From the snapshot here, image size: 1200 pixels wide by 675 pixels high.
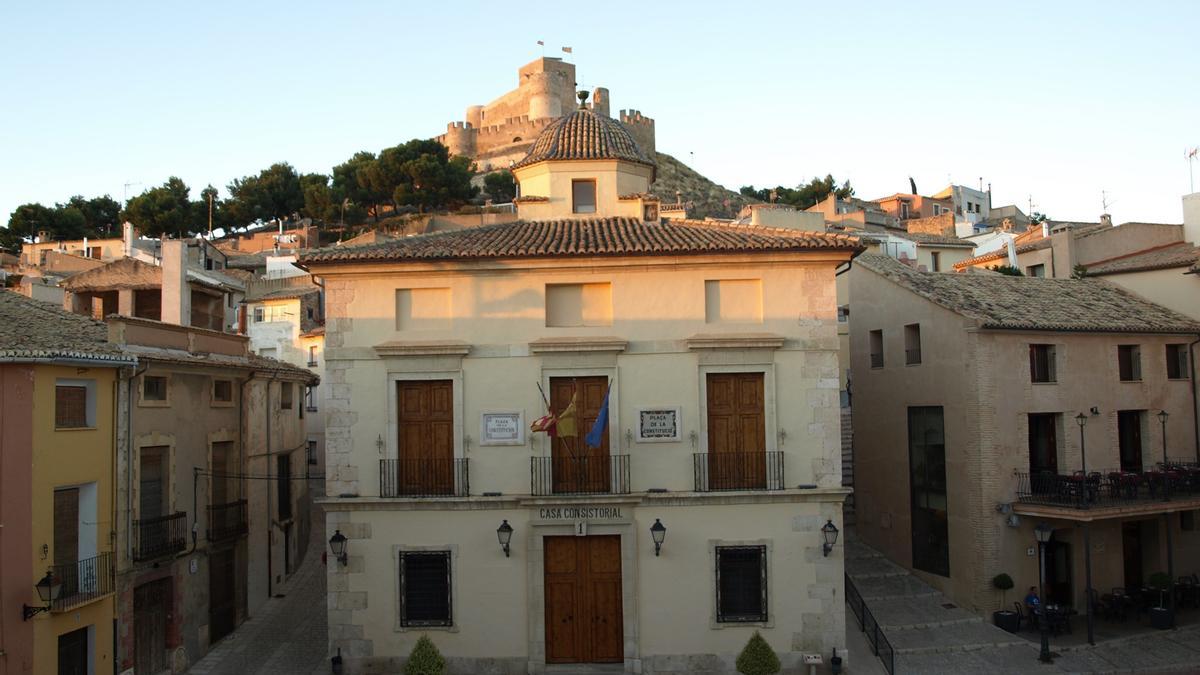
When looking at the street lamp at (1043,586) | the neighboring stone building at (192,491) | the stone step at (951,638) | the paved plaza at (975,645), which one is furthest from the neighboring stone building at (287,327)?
the street lamp at (1043,586)

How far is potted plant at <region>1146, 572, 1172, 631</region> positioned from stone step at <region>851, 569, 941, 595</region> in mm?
4754

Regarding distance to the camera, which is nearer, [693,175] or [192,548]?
[192,548]

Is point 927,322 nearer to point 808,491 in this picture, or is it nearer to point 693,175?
point 808,491

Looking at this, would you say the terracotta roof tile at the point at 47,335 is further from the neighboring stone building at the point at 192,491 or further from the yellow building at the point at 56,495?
the neighboring stone building at the point at 192,491

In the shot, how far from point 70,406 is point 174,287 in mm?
6907

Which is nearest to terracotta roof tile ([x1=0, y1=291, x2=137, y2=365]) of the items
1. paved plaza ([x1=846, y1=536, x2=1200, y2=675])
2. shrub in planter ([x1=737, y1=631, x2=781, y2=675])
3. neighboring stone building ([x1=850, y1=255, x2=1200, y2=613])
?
shrub in planter ([x1=737, y1=631, x2=781, y2=675])

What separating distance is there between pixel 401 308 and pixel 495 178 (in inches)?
2660

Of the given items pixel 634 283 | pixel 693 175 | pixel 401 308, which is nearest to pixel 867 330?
pixel 634 283

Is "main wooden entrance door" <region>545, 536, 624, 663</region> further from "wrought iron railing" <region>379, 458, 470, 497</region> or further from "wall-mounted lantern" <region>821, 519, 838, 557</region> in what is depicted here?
"wall-mounted lantern" <region>821, 519, 838, 557</region>

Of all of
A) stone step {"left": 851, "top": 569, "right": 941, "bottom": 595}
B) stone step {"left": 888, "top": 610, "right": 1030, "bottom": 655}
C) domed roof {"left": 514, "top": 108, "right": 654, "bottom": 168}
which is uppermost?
domed roof {"left": 514, "top": 108, "right": 654, "bottom": 168}

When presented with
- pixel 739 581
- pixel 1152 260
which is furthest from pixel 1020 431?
pixel 739 581

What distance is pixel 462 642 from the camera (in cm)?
1752

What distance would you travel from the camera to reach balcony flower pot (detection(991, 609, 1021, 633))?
837 inches

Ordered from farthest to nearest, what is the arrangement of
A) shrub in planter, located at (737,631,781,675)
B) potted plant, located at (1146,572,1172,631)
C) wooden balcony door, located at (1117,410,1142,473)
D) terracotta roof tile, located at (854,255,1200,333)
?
wooden balcony door, located at (1117,410,1142,473)
terracotta roof tile, located at (854,255,1200,333)
potted plant, located at (1146,572,1172,631)
shrub in planter, located at (737,631,781,675)
